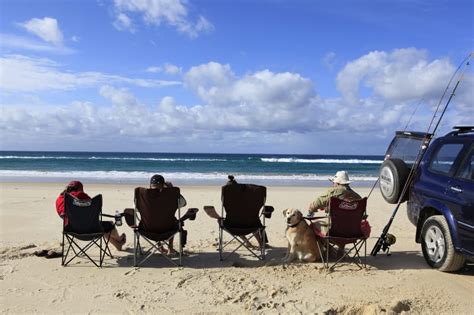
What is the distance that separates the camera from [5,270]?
5082 mm

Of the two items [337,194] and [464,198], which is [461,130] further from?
[337,194]

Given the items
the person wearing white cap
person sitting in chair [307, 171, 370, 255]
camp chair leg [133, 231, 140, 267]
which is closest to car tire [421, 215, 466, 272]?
person sitting in chair [307, 171, 370, 255]

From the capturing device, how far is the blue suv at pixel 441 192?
4.55m

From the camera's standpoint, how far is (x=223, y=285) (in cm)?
465

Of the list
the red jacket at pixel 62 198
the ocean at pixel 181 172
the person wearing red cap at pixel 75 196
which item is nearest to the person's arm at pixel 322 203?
the person wearing red cap at pixel 75 196

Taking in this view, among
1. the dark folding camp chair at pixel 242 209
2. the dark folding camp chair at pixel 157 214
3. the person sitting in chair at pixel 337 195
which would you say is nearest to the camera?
the dark folding camp chair at pixel 157 214

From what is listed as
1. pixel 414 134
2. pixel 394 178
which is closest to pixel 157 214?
pixel 394 178

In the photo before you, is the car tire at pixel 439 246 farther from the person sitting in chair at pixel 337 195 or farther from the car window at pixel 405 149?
the car window at pixel 405 149

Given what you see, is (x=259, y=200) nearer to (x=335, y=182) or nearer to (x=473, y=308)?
(x=335, y=182)

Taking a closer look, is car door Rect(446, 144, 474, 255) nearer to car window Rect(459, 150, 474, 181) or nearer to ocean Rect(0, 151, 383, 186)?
car window Rect(459, 150, 474, 181)

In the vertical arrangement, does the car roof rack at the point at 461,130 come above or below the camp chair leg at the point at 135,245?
above

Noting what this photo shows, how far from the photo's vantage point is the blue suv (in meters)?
4.55

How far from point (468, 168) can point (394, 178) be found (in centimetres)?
111

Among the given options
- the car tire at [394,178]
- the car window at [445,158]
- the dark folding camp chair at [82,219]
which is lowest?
the dark folding camp chair at [82,219]
